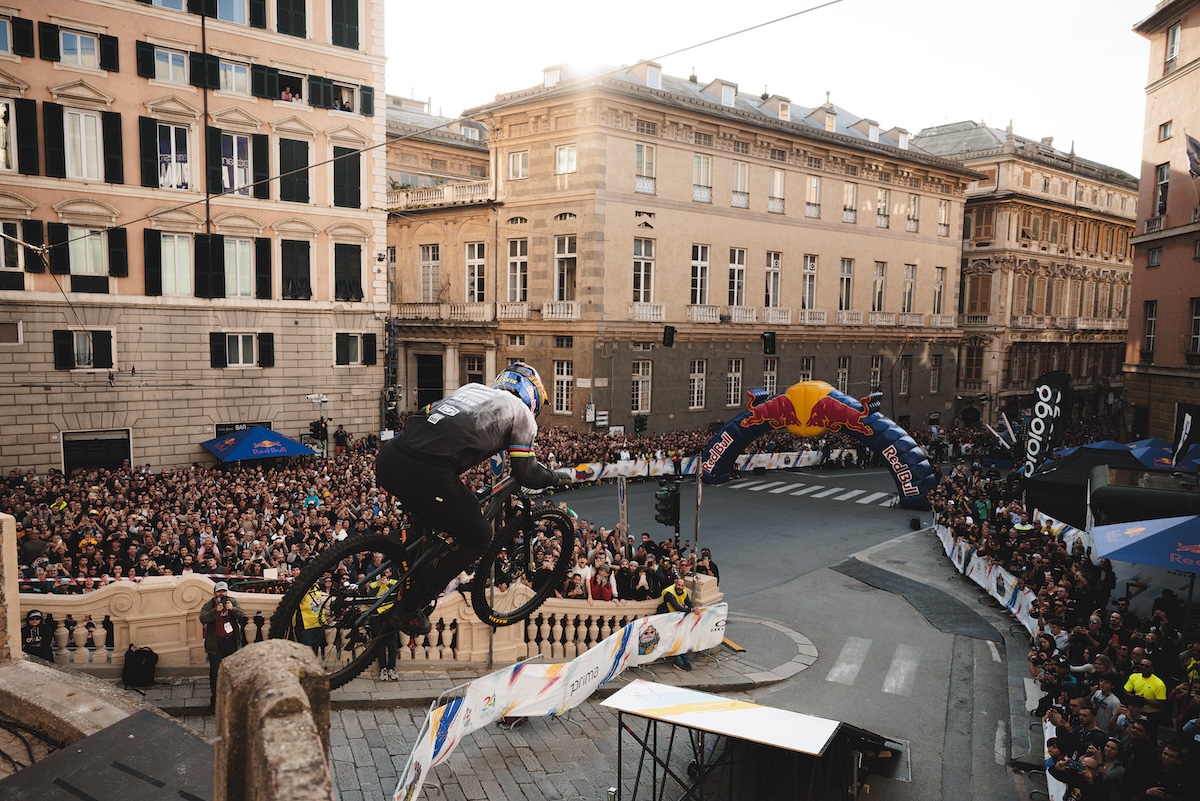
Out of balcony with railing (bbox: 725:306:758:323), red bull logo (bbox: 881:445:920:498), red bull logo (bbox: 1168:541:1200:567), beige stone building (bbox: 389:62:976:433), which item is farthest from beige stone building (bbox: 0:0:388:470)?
red bull logo (bbox: 1168:541:1200:567)

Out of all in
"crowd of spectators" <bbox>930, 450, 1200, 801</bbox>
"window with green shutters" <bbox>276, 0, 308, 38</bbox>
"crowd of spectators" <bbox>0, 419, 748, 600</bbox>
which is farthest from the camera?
"window with green shutters" <bbox>276, 0, 308, 38</bbox>

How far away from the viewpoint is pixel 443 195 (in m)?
43.9

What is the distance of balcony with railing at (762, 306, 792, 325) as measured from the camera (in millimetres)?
44219

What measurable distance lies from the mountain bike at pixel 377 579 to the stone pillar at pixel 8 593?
2929mm

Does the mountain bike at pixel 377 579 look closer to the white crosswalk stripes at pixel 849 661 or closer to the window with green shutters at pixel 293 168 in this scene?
the white crosswalk stripes at pixel 849 661

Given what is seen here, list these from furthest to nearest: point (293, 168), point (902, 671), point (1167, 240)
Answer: point (1167, 240) → point (293, 168) → point (902, 671)

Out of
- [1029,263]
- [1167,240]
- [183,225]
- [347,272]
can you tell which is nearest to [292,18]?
[183,225]

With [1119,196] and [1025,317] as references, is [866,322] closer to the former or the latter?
[1025,317]

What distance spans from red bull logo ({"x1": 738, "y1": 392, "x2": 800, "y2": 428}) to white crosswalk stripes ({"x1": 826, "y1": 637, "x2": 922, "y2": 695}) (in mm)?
13615

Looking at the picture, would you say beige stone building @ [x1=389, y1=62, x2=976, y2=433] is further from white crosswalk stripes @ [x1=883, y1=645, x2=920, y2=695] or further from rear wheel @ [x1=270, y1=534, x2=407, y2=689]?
rear wheel @ [x1=270, y1=534, x2=407, y2=689]

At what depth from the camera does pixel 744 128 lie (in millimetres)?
41688

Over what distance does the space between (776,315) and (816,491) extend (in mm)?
12907

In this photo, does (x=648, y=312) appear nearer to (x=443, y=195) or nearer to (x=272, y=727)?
(x=443, y=195)

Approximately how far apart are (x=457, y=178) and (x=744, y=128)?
19.5 meters
